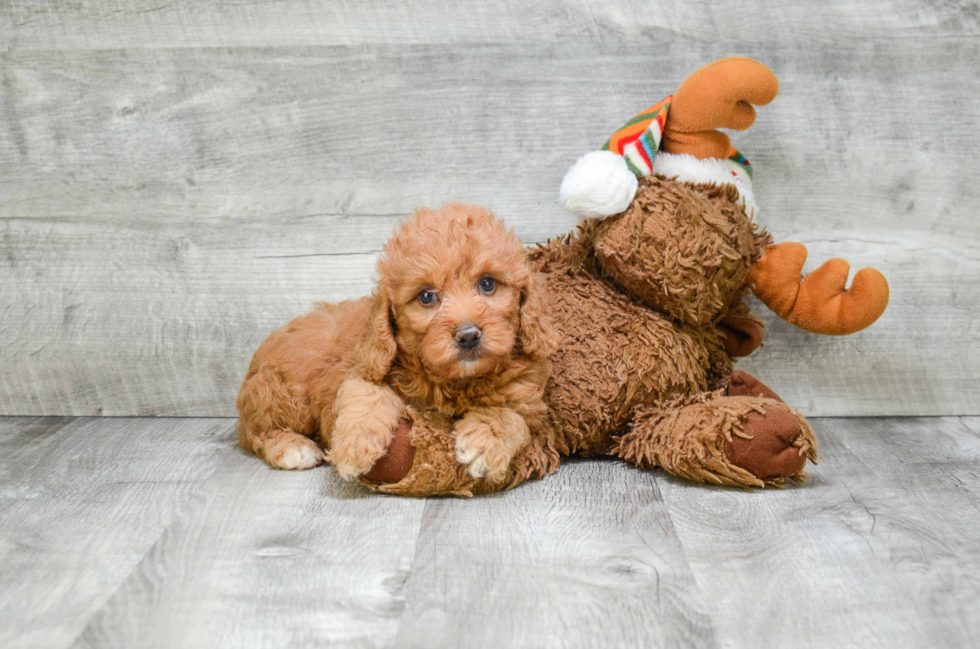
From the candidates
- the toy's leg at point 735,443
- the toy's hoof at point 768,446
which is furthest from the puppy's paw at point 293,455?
the toy's hoof at point 768,446

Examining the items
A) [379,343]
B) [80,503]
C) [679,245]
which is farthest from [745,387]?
[80,503]

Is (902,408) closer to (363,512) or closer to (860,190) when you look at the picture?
(860,190)

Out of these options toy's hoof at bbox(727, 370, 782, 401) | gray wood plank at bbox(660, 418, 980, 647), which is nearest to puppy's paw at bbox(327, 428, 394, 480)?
gray wood plank at bbox(660, 418, 980, 647)

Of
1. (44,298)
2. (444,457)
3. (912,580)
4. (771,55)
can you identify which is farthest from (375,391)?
(771,55)

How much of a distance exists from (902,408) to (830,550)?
1094 mm

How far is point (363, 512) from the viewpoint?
171 centimetres

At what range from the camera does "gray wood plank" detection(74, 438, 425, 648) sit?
→ 49.7 inches

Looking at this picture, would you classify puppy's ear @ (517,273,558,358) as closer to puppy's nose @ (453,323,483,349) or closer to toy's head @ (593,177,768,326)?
puppy's nose @ (453,323,483,349)

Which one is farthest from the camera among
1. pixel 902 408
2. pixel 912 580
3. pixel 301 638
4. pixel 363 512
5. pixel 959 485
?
pixel 902 408

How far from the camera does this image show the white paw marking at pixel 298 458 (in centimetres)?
196

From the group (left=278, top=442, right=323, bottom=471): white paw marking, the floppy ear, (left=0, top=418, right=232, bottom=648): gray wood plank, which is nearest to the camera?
(left=0, top=418, right=232, bottom=648): gray wood plank

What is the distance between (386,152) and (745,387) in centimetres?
119

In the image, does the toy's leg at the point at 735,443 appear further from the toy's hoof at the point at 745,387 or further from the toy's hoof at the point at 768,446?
the toy's hoof at the point at 745,387

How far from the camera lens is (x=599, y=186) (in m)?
1.86
